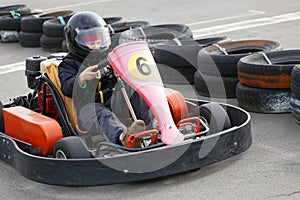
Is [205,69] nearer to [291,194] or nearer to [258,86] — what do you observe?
[258,86]

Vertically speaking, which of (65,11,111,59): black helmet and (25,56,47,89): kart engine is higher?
(65,11,111,59): black helmet

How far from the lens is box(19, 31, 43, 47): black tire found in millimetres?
9219

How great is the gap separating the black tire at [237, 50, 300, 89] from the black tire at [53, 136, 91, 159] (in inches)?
66.5

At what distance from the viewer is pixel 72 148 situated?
4223 millimetres

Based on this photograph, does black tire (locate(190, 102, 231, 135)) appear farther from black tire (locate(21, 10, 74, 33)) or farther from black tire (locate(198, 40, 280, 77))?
black tire (locate(21, 10, 74, 33))

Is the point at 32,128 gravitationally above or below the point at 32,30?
above

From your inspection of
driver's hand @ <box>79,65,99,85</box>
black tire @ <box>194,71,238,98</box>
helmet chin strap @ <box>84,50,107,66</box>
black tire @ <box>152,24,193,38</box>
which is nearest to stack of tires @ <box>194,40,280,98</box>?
black tire @ <box>194,71,238,98</box>

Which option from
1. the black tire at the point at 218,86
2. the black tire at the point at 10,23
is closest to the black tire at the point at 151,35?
the black tire at the point at 218,86

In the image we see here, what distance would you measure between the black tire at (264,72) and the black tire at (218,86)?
291 mm

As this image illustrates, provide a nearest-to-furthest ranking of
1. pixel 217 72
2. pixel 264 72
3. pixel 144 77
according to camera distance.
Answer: pixel 144 77, pixel 264 72, pixel 217 72

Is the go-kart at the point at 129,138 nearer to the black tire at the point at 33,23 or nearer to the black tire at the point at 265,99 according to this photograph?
the black tire at the point at 265,99

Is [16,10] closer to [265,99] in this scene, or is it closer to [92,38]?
[265,99]

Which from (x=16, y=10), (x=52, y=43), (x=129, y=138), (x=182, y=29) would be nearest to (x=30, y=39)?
(x=52, y=43)

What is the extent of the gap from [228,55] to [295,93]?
102 centimetres
